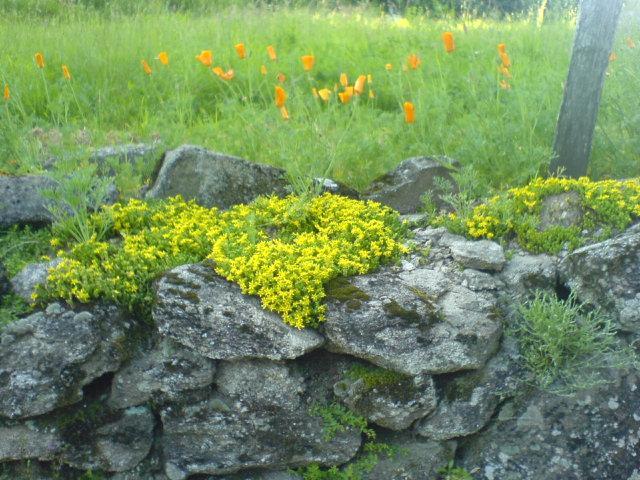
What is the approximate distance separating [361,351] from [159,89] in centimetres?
539

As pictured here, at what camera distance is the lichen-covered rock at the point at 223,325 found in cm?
407

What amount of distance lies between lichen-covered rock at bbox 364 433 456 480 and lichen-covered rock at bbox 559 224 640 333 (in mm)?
1112

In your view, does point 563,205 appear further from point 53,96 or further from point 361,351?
point 53,96

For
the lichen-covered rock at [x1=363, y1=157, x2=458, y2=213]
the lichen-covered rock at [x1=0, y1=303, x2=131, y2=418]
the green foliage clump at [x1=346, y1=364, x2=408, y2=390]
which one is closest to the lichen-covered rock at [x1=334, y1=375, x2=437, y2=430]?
the green foliage clump at [x1=346, y1=364, x2=408, y2=390]

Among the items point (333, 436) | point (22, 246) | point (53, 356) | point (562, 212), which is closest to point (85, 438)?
point (53, 356)

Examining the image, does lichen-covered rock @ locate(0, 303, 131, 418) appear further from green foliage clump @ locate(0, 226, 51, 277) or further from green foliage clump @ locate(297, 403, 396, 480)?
green foliage clump @ locate(297, 403, 396, 480)

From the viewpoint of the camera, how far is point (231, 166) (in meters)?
Result: 5.45

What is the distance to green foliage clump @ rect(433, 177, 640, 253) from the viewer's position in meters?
4.66

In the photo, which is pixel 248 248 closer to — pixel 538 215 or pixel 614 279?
pixel 538 215

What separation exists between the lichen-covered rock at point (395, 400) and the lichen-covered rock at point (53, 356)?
131 cm

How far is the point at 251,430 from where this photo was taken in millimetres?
4164

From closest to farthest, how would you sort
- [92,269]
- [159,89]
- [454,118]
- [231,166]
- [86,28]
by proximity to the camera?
[92,269], [231,166], [454,118], [159,89], [86,28]

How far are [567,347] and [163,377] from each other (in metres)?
2.16

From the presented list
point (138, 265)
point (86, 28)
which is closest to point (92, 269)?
point (138, 265)
